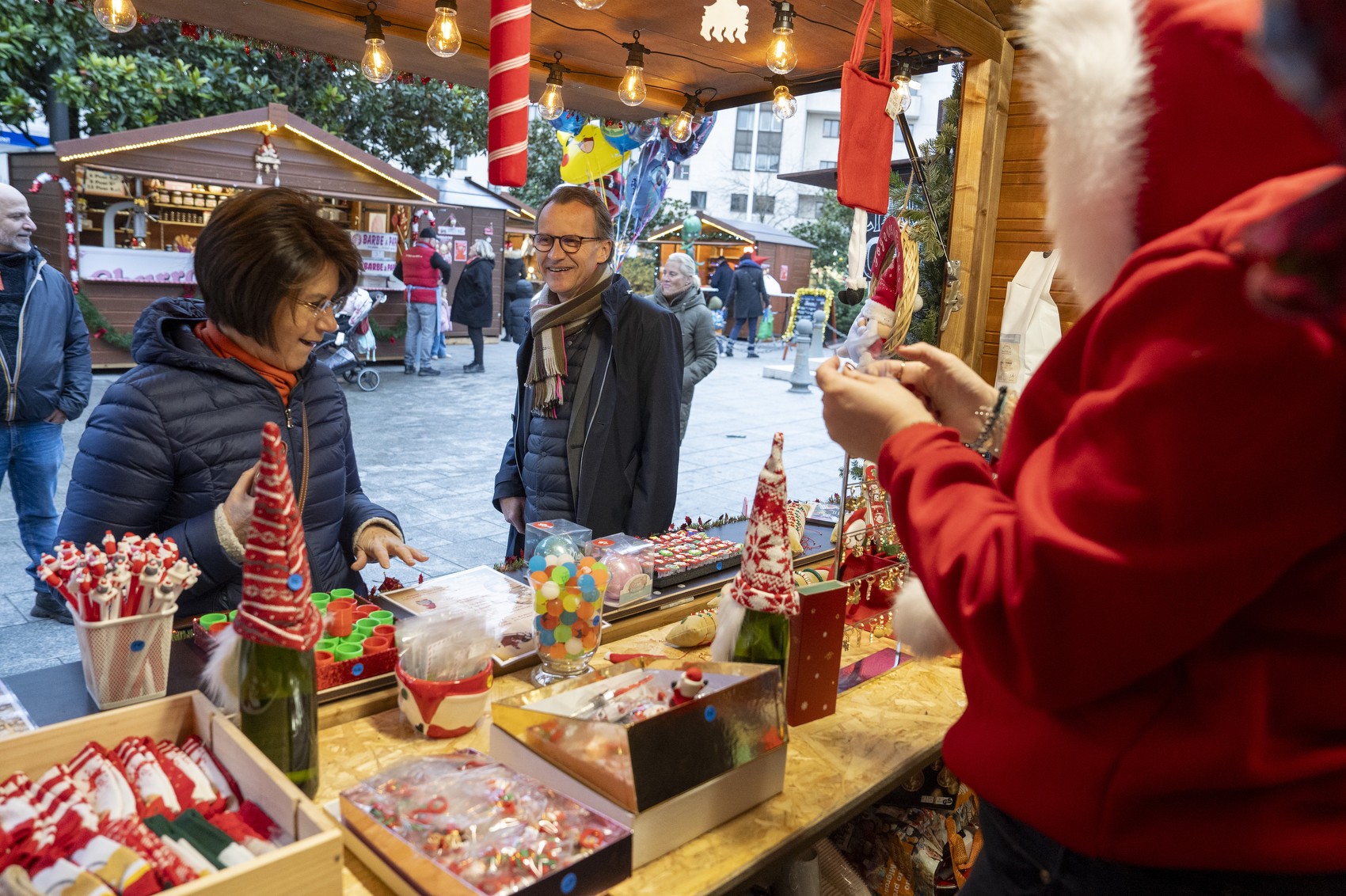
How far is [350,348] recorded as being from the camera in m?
11.7

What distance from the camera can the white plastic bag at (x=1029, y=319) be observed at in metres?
3.15

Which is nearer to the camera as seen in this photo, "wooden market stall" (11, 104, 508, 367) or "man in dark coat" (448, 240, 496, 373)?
"wooden market stall" (11, 104, 508, 367)

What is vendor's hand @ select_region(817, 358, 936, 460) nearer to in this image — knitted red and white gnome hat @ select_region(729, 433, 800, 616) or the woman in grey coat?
knitted red and white gnome hat @ select_region(729, 433, 800, 616)

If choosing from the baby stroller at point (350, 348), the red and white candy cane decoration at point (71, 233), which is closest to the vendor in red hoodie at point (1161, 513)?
the baby stroller at point (350, 348)

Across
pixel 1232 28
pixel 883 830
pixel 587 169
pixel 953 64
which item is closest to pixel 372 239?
pixel 587 169

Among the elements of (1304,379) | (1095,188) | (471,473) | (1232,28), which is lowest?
(471,473)

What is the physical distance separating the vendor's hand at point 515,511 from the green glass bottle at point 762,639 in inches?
75.8

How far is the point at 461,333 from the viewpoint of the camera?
16.6 meters

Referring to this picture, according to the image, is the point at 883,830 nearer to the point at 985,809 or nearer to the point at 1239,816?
the point at 985,809

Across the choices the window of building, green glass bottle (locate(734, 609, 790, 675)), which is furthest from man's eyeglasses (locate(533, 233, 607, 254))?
the window of building

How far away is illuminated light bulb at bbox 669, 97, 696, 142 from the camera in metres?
4.72

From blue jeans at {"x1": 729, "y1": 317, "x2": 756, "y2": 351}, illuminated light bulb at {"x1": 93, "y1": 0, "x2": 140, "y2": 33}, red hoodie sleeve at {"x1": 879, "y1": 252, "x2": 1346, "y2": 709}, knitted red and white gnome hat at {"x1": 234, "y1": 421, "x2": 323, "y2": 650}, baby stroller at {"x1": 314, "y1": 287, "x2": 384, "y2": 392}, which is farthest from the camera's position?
blue jeans at {"x1": 729, "y1": 317, "x2": 756, "y2": 351}

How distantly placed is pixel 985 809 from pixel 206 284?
1.85m

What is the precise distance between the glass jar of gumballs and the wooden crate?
1.92ft
